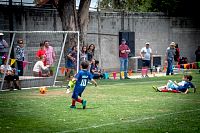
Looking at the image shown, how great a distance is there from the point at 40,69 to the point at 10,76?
2.20m

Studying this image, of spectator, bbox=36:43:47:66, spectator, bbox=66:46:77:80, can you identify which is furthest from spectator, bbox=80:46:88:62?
spectator, bbox=36:43:47:66

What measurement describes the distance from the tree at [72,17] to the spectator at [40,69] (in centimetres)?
409

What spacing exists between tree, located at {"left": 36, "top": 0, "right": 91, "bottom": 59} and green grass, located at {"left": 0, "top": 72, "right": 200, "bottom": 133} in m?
8.81

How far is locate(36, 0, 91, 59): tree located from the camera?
31312 mm

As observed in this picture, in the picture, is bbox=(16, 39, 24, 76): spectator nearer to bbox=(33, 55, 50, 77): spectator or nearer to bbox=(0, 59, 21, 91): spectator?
bbox=(33, 55, 50, 77): spectator

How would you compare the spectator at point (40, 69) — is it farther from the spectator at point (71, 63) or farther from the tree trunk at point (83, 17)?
the tree trunk at point (83, 17)

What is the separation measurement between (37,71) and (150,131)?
13501 mm

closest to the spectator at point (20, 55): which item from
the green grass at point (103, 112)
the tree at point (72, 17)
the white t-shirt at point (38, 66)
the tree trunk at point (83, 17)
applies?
the white t-shirt at point (38, 66)

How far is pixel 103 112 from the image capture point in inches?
651

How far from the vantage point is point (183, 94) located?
2152cm

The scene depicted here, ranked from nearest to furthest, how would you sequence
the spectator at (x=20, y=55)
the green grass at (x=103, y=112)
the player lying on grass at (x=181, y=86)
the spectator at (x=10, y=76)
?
the green grass at (x=103, y=112)
the player lying on grass at (x=181, y=86)
the spectator at (x=10, y=76)
the spectator at (x=20, y=55)

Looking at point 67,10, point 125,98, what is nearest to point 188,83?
A: point 125,98

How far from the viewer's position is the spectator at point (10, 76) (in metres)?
24.5

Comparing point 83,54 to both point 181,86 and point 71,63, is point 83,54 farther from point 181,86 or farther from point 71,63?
point 181,86
